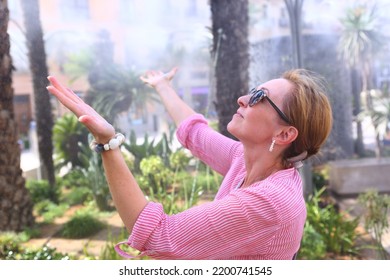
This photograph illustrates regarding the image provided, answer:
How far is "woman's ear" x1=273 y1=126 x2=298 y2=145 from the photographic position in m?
1.07

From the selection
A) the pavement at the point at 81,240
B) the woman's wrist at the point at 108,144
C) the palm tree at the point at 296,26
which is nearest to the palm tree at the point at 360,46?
the palm tree at the point at 296,26

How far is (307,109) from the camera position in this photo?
3.46 ft

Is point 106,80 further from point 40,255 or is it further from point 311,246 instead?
point 311,246

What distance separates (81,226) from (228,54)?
1.32 meters

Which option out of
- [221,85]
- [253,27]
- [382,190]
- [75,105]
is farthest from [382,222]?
[75,105]

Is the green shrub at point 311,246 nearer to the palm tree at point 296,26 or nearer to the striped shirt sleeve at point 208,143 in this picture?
the palm tree at point 296,26

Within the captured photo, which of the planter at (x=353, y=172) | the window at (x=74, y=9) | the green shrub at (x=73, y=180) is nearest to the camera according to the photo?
the window at (x=74, y=9)

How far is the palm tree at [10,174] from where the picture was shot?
2.38 m

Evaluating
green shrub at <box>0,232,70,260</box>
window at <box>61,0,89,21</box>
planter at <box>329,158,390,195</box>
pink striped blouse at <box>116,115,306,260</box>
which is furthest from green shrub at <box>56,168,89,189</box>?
pink striped blouse at <box>116,115,306,260</box>

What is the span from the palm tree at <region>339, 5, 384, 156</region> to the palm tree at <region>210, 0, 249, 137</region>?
79 cm

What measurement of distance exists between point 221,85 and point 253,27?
1.61 feet

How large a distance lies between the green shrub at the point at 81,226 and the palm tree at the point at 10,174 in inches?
8.9

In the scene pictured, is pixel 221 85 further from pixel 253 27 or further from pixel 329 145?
pixel 329 145

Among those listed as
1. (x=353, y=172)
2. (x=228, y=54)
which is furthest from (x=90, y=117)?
(x=353, y=172)
